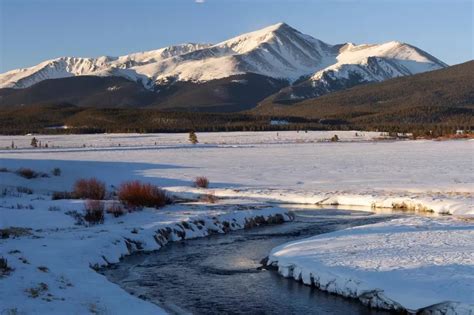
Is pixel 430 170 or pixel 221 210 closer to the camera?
pixel 221 210

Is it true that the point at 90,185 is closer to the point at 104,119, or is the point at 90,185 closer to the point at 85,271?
the point at 85,271

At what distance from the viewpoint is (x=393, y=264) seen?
16734 millimetres

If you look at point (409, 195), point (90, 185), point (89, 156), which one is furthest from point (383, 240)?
point (89, 156)

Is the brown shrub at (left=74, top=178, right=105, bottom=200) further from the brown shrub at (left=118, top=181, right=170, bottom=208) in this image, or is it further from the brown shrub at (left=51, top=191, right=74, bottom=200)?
the brown shrub at (left=118, top=181, right=170, bottom=208)

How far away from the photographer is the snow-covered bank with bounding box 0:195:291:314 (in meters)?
13.6

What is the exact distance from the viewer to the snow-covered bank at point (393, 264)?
1427 centimetres

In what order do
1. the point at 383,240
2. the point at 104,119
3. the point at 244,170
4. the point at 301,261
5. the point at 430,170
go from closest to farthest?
the point at 301,261 < the point at 383,240 < the point at 430,170 < the point at 244,170 < the point at 104,119

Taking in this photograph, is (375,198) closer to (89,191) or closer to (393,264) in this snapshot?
(89,191)

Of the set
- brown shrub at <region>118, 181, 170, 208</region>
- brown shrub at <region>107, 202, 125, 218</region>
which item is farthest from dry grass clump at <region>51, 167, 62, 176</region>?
brown shrub at <region>107, 202, 125, 218</region>

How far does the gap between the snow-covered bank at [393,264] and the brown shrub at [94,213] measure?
8.64 meters

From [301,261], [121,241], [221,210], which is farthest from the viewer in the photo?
[221,210]

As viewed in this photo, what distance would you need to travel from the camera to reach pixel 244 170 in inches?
1902

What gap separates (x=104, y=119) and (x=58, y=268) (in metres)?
154

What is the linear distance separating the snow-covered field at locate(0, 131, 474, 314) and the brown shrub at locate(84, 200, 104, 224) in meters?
0.50
